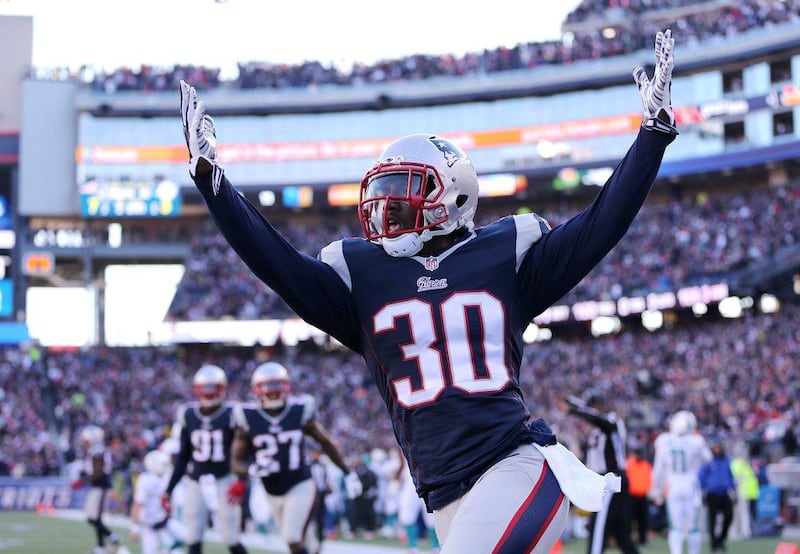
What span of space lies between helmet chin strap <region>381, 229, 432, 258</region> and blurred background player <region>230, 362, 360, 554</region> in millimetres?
5831

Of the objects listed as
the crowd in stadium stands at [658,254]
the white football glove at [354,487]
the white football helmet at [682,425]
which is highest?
the crowd in stadium stands at [658,254]

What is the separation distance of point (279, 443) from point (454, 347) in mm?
6070

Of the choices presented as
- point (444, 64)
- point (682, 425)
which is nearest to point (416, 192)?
point (682, 425)

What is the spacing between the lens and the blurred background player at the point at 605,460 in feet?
34.6

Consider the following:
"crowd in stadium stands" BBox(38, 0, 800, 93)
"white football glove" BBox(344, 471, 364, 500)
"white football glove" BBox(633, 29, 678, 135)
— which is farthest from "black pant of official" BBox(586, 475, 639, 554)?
"crowd in stadium stands" BBox(38, 0, 800, 93)

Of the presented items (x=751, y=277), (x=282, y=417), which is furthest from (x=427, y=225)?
(x=751, y=277)

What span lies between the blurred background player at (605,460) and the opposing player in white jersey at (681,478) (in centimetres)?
190

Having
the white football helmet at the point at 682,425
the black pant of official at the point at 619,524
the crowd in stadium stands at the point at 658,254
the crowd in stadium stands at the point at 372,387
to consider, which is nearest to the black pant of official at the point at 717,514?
the white football helmet at the point at 682,425

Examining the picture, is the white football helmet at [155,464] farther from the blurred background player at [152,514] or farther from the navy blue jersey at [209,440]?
the navy blue jersey at [209,440]

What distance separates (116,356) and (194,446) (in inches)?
1185

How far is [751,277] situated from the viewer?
109 ft

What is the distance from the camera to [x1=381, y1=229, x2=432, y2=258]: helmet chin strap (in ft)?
13.2

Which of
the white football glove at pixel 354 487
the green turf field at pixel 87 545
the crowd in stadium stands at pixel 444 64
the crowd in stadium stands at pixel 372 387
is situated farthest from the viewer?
the crowd in stadium stands at pixel 444 64

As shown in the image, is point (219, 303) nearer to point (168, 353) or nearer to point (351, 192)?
point (168, 353)
